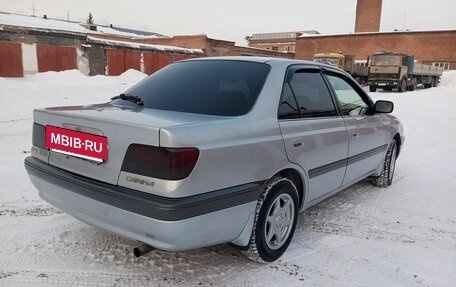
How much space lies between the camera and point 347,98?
4.05 m

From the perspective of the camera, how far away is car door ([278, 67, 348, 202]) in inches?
117

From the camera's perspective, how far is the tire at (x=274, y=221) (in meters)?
2.72

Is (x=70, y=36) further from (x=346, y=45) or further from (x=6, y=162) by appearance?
(x=346, y=45)

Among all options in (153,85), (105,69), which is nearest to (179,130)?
(153,85)

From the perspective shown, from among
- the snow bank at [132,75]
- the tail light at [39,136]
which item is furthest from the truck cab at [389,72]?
the tail light at [39,136]

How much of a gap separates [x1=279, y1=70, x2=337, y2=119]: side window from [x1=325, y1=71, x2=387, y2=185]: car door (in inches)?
8.5

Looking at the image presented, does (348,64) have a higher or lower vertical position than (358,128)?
higher

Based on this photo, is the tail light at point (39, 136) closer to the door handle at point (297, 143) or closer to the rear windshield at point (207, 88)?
the rear windshield at point (207, 88)

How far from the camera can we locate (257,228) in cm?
270

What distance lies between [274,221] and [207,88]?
3.78 feet

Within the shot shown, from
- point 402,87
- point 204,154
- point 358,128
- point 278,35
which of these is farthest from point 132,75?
point 278,35

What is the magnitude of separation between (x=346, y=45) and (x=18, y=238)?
47.2 metres

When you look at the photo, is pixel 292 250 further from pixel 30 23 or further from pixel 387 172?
pixel 30 23

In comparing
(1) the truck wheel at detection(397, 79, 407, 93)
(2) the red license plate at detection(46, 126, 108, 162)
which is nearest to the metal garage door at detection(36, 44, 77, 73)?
(1) the truck wheel at detection(397, 79, 407, 93)
